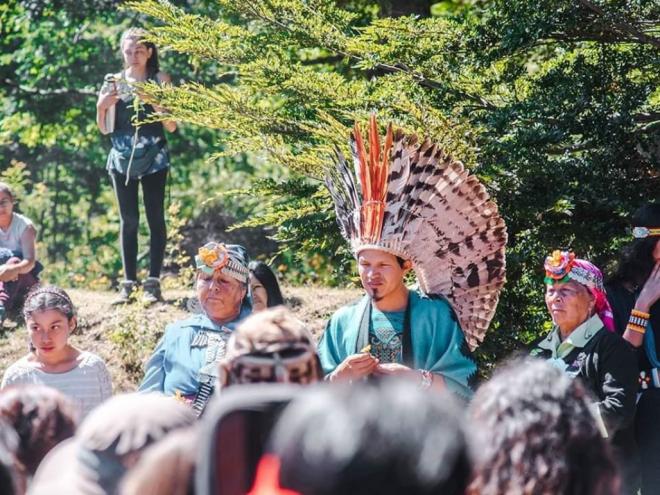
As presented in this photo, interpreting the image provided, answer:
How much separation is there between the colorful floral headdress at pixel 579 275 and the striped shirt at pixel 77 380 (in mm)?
2195

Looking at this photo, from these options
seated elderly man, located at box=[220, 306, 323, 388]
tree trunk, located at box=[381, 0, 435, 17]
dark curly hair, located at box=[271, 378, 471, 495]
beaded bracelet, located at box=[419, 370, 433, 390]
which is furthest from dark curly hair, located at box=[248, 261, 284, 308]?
dark curly hair, located at box=[271, 378, 471, 495]

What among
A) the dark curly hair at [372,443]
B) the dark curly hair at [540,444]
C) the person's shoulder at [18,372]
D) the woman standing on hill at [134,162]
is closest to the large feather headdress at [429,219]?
the person's shoulder at [18,372]

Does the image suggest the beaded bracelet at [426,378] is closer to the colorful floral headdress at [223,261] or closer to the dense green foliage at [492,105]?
the colorful floral headdress at [223,261]

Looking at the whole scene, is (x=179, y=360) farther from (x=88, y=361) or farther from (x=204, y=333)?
(x=88, y=361)

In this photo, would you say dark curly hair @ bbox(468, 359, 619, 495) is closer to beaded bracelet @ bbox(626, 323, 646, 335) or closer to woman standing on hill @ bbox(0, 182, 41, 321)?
beaded bracelet @ bbox(626, 323, 646, 335)

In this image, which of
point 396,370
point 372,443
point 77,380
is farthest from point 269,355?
point 77,380

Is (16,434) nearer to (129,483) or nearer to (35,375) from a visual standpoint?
(129,483)

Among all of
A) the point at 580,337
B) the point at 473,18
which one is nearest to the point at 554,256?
the point at 580,337

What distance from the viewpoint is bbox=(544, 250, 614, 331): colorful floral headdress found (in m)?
5.62

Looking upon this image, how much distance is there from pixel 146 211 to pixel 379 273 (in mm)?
4380

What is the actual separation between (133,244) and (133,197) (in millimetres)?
403

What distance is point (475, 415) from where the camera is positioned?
3070 mm

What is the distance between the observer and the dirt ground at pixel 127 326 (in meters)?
9.02

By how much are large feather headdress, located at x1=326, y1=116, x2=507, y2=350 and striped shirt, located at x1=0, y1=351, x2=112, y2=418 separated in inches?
55.0
